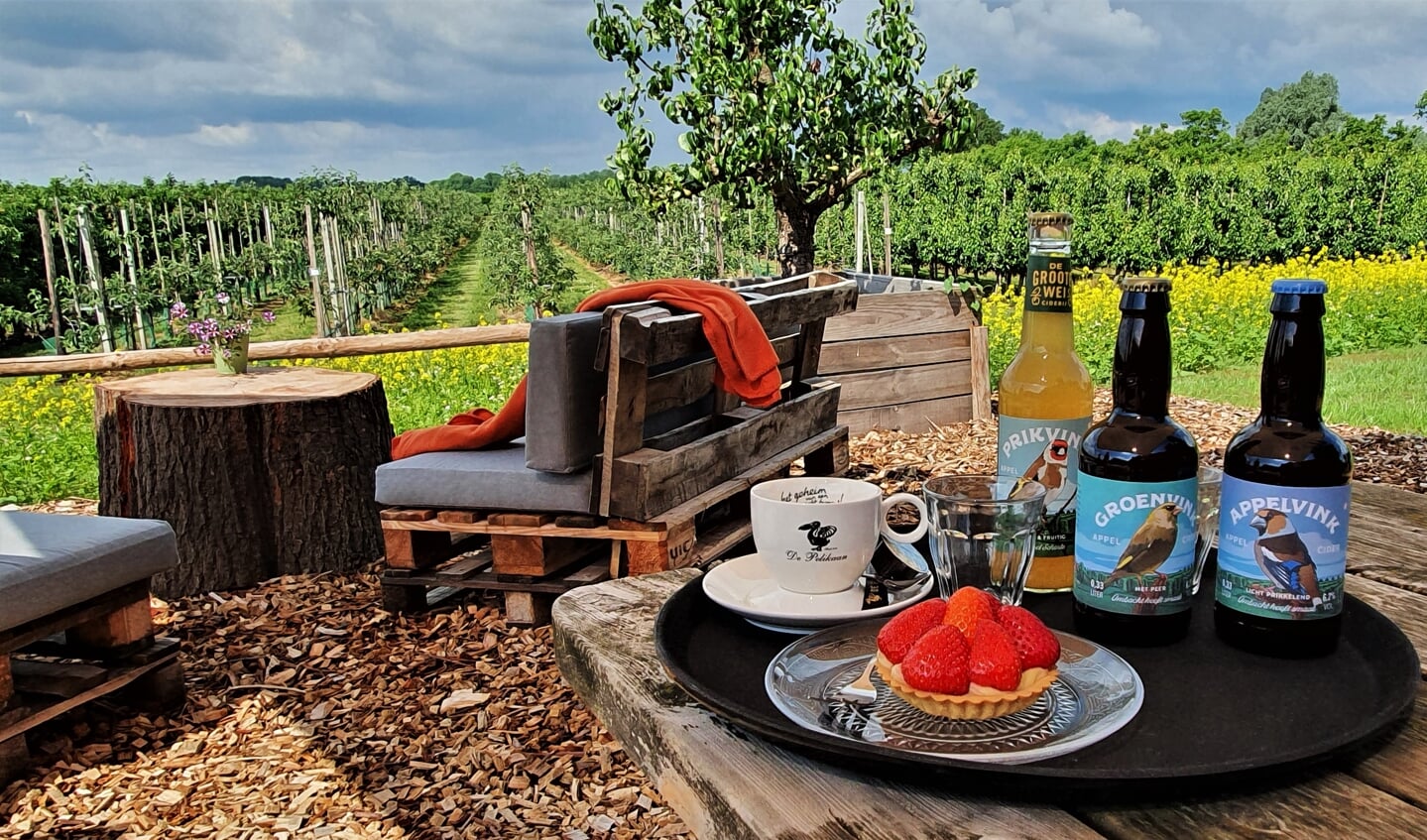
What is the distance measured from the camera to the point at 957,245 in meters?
21.9

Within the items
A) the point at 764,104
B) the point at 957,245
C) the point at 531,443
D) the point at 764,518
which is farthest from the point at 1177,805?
the point at 957,245

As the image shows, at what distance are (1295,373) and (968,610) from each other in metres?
0.40

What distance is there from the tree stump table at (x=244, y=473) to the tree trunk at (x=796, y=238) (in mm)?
4735

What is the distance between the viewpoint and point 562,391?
10.8 ft

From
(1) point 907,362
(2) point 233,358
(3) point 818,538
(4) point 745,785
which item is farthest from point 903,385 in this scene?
(4) point 745,785

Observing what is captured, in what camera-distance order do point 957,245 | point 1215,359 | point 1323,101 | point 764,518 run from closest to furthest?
point 764,518 < point 1215,359 < point 957,245 < point 1323,101

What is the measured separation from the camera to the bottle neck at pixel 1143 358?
1.09 m

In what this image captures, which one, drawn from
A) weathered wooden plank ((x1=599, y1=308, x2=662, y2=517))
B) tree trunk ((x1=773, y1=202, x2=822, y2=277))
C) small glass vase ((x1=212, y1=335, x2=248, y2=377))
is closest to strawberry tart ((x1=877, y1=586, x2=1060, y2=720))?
weathered wooden plank ((x1=599, y1=308, x2=662, y2=517))

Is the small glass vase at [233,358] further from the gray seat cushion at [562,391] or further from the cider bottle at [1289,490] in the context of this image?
the cider bottle at [1289,490]

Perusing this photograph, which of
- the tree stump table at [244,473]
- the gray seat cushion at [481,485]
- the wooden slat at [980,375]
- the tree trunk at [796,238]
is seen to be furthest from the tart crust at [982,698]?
the tree trunk at [796,238]

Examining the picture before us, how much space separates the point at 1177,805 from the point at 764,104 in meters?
7.44

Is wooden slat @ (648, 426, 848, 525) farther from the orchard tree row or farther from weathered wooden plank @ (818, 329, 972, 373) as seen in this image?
the orchard tree row

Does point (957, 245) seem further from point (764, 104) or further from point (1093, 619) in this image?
point (1093, 619)

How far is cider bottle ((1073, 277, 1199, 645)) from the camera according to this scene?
106 cm
